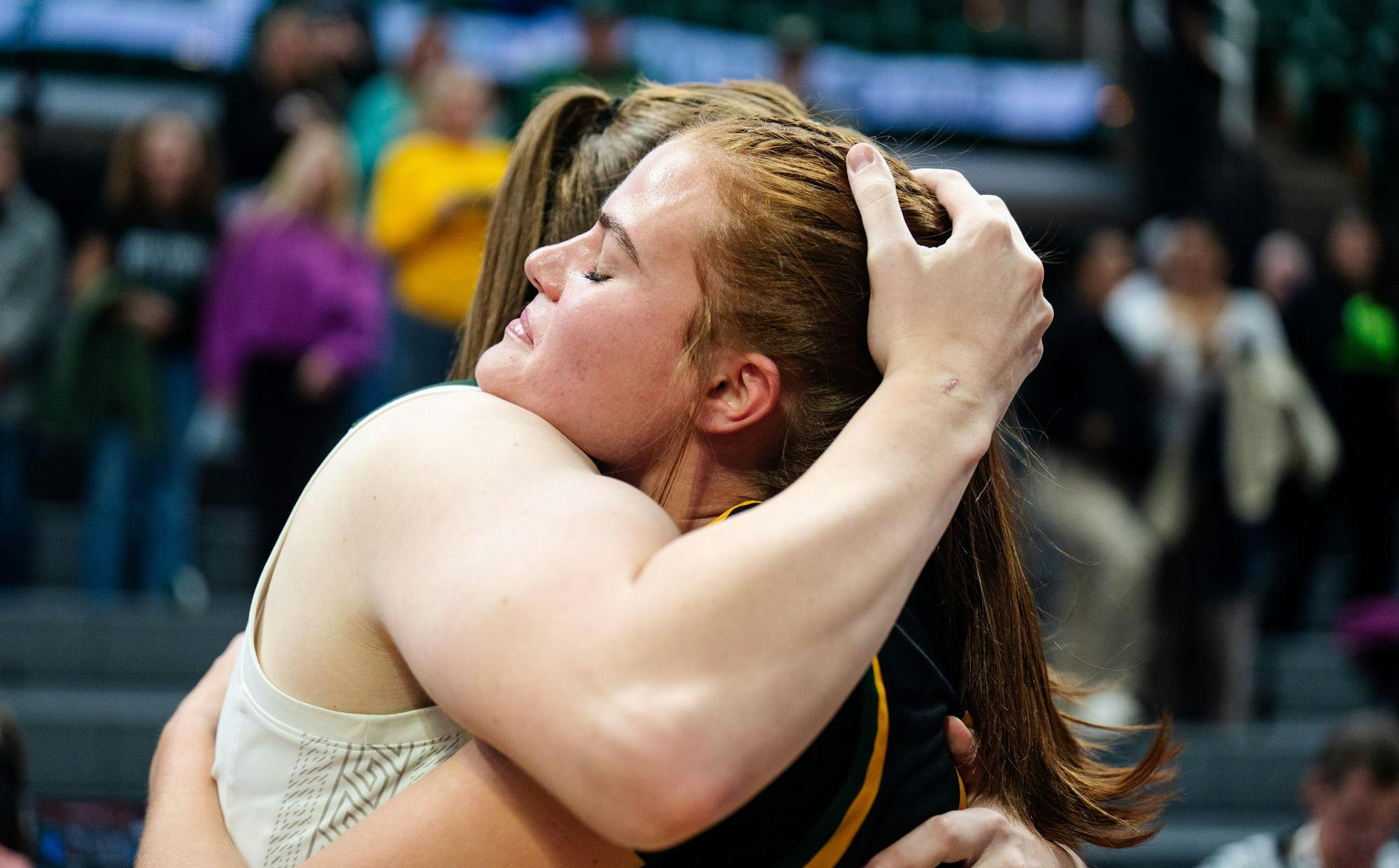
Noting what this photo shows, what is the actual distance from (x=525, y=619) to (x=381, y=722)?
0.32 meters

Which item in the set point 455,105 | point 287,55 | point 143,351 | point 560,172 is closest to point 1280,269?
point 455,105

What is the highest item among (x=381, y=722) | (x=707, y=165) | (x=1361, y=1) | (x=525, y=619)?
(x=707, y=165)

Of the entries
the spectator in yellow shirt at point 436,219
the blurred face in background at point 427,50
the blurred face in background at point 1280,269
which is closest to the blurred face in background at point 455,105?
the spectator in yellow shirt at point 436,219

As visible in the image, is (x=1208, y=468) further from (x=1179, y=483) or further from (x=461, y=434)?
(x=461, y=434)

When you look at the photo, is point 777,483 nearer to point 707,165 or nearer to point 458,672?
point 707,165

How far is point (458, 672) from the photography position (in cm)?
98

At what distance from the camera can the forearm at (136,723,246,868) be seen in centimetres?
126

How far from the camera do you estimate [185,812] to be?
4.31 ft

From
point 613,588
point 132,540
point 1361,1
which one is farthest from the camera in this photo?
point 1361,1

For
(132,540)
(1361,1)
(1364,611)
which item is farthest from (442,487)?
(1361,1)

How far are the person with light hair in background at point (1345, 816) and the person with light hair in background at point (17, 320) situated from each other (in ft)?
12.4

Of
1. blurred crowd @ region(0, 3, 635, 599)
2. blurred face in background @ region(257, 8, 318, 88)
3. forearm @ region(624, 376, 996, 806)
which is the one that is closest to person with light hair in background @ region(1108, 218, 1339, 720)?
blurred crowd @ region(0, 3, 635, 599)

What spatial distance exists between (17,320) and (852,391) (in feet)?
13.1

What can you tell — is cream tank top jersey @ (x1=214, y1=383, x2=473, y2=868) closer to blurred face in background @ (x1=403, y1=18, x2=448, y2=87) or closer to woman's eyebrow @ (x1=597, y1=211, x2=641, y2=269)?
woman's eyebrow @ (x1=597, y1=211, x2=641, y2=269)
